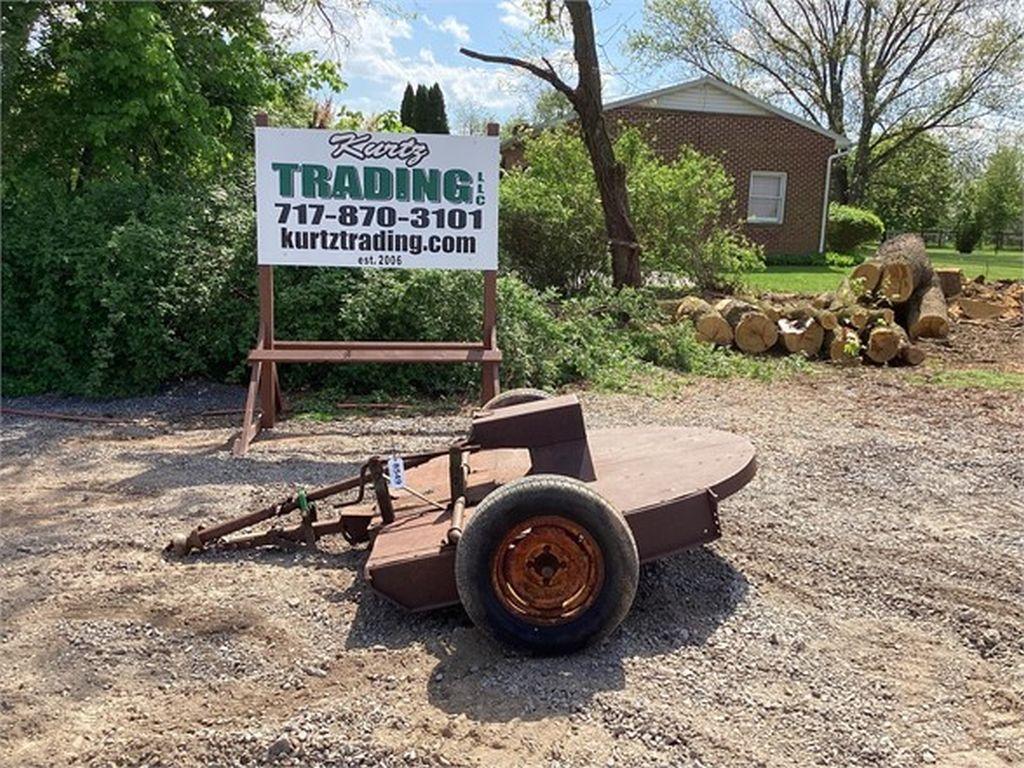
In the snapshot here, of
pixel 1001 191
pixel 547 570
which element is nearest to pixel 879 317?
pixel 547 570

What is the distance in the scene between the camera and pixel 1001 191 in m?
43.2

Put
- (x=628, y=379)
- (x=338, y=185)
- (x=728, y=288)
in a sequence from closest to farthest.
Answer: (x=338, y=185) < (x=628, y=379) < (x=728, y=288)

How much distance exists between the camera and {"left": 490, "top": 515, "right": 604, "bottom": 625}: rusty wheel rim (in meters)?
3.03

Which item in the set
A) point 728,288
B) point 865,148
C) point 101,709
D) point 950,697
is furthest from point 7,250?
point 865,148

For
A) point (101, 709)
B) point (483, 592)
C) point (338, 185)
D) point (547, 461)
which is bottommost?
point (101, 709)

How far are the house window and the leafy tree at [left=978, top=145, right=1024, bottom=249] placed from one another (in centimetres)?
2101

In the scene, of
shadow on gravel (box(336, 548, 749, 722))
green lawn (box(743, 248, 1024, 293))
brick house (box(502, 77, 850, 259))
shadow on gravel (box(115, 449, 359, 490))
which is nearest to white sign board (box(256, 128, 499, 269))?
shadow on gravel (box(115, 449, 359, 490))

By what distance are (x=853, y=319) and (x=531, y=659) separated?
8.61 metres

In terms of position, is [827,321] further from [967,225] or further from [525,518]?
[967,225]

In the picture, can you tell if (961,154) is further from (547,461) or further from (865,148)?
(547,461)

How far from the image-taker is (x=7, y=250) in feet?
26.3

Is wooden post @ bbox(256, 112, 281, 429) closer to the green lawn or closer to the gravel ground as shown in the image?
the gravel ground

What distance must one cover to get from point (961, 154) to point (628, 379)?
39.2m

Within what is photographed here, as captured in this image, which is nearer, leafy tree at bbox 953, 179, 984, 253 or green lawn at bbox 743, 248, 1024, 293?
green lawn at bbox 743, 248, 1024, 293
